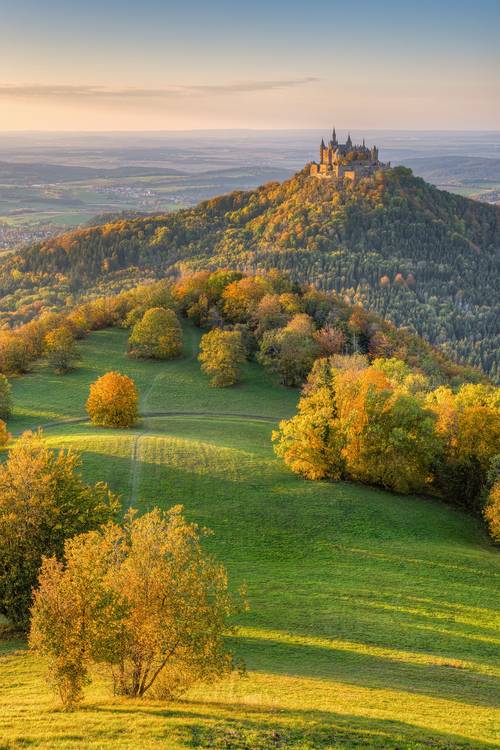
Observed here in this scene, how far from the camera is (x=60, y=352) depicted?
9875cm

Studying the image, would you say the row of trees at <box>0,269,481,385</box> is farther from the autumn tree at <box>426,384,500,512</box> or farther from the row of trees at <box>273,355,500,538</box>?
the autumn tree at <box>426,384,500,512</box>

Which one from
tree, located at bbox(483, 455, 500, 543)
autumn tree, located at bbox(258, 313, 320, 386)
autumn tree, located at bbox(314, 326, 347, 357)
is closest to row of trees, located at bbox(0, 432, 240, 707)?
tree, located at bbox(483, 455, 500, 543)

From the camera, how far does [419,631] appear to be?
106 ft

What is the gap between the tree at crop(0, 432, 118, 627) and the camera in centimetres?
3081

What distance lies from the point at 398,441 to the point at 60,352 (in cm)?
6180

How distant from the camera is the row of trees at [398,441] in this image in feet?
188

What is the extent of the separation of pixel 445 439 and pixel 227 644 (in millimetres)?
37730

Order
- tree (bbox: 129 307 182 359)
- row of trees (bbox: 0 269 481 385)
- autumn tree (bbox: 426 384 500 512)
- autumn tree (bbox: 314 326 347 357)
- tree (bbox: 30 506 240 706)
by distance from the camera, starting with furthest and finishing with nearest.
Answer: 1. tree (bbox: 129 307 182 359)
2. autumn tree (bbox: 314 326 347 357)
3. row of trees (bbox: 0 269 481 385)
4. autumn tree (bbox: 426 384 500 512)
5. tree (bbox: 30 506 240 706)

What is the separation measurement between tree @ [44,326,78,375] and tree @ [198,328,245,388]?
21017mm

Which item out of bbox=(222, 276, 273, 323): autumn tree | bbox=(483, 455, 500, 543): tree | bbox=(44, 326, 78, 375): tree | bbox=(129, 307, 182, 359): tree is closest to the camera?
bbox=(483, 455, 500, 543): tree

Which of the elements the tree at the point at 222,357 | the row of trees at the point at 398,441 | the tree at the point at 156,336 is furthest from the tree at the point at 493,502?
the tree at the point at 156,336

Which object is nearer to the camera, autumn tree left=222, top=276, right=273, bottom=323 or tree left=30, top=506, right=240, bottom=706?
tree left=30, top=506, right=240, bottom=706

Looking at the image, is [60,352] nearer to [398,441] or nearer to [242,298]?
[242,298]

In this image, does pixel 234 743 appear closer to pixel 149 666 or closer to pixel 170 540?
pixel 149 666
